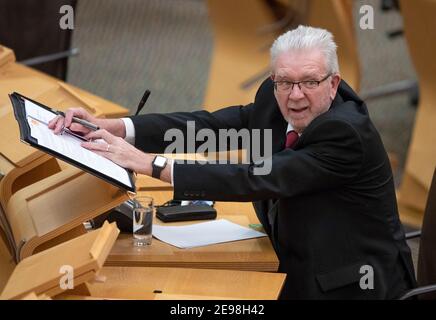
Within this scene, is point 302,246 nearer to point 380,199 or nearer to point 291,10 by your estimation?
point 380,199

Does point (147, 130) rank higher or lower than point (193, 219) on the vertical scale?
higher

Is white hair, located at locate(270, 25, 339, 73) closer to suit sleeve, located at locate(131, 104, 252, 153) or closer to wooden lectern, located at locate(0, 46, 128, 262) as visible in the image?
suit sleeve, located at locate(131, 104, 252, 153)

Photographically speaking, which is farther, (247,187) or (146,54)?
(146,54)

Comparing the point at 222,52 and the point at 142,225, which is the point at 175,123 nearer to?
the point at 142,225

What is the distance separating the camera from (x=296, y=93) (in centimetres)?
283

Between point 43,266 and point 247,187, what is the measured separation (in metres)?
0.64

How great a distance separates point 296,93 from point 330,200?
1.06 feet

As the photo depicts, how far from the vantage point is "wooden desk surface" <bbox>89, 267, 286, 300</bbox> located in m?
2.52

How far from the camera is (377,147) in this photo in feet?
9.43

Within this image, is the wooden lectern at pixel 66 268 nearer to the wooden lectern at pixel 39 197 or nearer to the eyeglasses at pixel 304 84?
the wooden lectern at pixel 39 197

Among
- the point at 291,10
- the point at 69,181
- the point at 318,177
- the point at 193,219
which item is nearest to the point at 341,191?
the point at 318,177

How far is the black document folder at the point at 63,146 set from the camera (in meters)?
2.45

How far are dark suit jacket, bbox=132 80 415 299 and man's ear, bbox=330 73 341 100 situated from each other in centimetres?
4

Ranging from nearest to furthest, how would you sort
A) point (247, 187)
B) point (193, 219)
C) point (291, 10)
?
point (247, 187)
point (193, 219)
point (291, 10)
